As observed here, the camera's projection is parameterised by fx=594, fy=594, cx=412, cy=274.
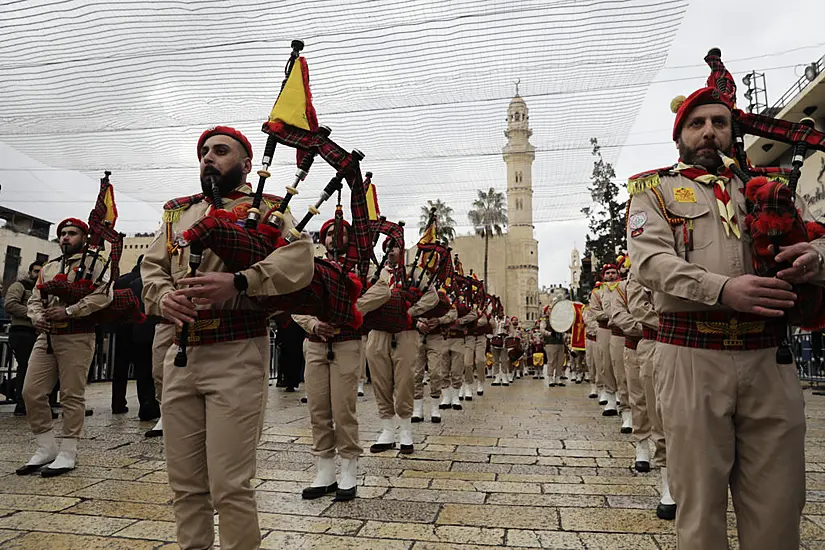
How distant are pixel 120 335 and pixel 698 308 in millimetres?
8472

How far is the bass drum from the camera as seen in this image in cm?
1480

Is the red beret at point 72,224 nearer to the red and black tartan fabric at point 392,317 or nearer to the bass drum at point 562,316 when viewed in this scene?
the red and black tartan fabric at point 392,317

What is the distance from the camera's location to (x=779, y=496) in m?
2.14

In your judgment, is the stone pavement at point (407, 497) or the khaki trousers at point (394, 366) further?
the khaki trousers at point (394, 366)

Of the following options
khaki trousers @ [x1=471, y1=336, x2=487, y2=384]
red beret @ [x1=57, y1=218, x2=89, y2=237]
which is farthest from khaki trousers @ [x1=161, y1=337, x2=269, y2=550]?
khaki trousers @ [x1=471, y1=336, x2=487, y2=384]

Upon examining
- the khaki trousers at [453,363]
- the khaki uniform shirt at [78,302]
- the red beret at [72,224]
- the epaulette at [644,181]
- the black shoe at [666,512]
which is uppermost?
the red beret at [72,224]

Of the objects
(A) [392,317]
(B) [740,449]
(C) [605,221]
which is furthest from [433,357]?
(C) [605,221]

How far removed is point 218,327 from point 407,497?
7.96 ft

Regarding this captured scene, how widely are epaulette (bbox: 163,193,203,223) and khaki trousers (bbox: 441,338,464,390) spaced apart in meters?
7.63

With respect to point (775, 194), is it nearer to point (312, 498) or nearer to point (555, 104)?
point (312, 498)

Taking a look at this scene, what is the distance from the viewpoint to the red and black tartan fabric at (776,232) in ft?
7.27

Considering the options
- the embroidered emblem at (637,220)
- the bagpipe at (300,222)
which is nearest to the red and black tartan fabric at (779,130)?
the embroidered emblem at (637,220)

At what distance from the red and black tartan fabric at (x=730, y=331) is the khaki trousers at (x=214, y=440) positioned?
1.86 metres

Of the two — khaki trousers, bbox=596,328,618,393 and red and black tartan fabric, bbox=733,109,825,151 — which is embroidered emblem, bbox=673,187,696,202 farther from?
khaki trousers, bbox=596,328,618,393
